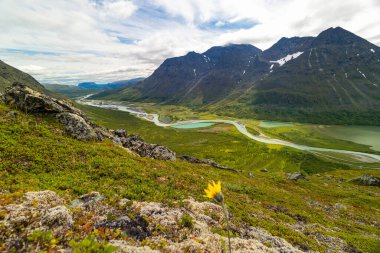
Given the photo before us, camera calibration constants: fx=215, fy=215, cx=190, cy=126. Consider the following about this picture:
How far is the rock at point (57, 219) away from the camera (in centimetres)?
1136

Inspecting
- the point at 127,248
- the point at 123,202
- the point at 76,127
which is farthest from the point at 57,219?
the point at 76,127

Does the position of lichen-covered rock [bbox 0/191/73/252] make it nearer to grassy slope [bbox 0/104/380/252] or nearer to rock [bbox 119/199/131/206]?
grassy slope [bbox 0/104/380/252]

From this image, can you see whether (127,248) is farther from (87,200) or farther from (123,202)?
(87,200)

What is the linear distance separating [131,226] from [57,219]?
410 centimetres

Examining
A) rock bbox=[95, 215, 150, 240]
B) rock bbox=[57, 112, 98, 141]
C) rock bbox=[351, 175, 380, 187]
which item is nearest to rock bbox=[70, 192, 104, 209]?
rock bbox=[95, 215, 150, 240]

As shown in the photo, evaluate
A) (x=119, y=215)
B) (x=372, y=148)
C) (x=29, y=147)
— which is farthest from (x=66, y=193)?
(x=372, y=148)

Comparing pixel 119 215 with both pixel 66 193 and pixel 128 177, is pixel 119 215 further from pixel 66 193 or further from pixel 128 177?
pixel 128 177

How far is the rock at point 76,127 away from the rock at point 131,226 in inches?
856

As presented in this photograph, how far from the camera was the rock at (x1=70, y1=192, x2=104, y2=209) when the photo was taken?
14.7 m

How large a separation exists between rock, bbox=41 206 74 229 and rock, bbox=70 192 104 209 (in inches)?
94.8

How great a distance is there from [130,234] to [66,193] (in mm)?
7125

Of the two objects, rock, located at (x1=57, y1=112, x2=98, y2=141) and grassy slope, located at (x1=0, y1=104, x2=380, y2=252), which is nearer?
grassy slope, located at (x1=0, y1=104, x2=380, y2=252)

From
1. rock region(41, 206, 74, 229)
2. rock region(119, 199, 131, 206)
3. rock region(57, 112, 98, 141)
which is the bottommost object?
rock region(119, 199, 131, 206)

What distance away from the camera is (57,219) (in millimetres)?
11641
